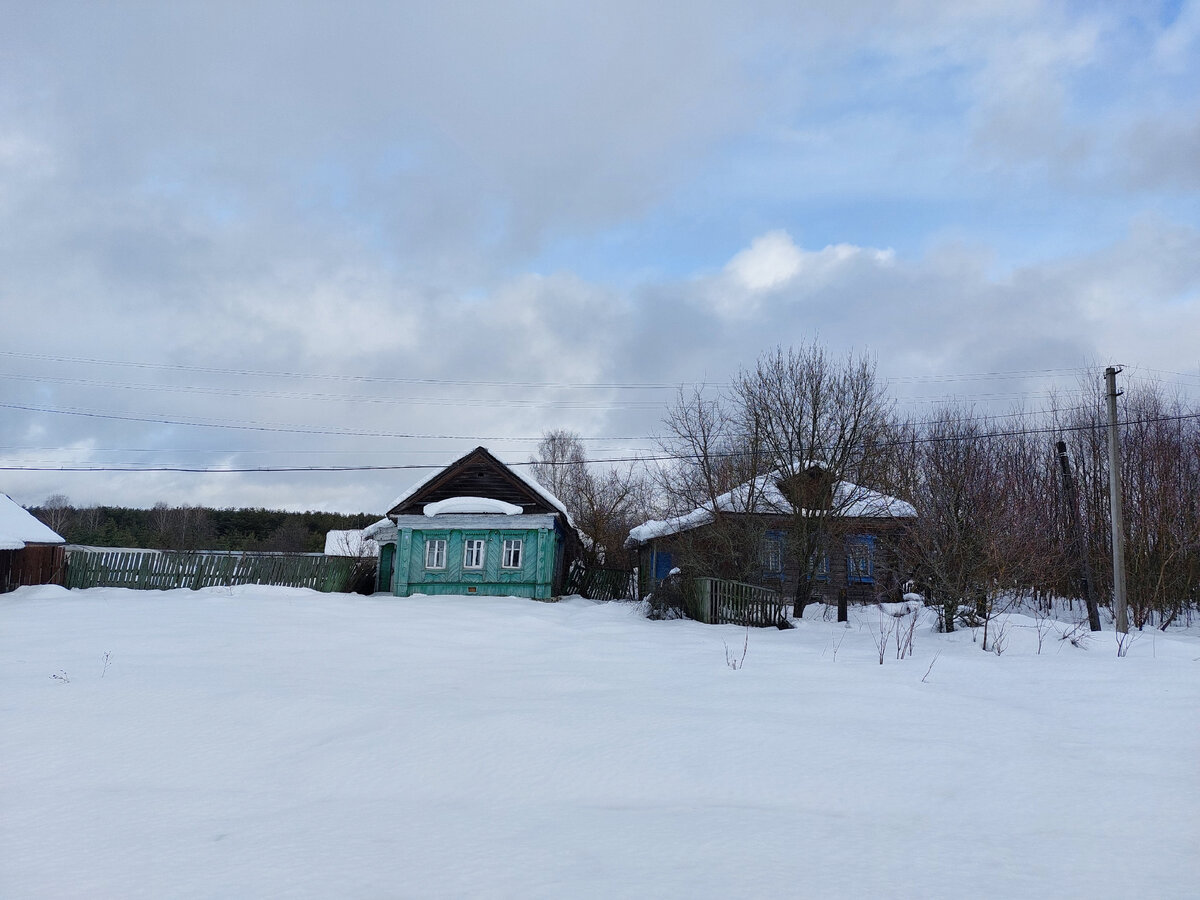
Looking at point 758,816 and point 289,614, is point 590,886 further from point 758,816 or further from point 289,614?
point 289,614

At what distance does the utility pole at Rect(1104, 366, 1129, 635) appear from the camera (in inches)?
606

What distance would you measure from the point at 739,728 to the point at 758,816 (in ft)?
4.82

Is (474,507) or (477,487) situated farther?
(477,487)

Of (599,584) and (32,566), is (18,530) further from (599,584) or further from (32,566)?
(599,584)

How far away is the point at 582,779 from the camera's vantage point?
154 inches

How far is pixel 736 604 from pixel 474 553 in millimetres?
9707

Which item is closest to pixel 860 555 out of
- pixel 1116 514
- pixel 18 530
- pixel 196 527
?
pixel 1116 514

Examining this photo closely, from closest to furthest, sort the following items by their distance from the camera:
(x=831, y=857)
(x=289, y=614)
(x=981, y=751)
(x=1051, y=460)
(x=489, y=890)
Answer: (x=489, y=890) → (x=831, y=857) → (x=981, y=751) → (x=289, y=614) → (x=1051, y=460)

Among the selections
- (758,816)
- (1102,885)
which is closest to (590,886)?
(758,816)

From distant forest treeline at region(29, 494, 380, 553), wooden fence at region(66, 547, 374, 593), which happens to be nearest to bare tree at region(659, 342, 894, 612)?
wooden fence at region(66, 547, 374, 593)

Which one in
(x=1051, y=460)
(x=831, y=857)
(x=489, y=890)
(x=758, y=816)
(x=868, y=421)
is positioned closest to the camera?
(x=489, y=890)

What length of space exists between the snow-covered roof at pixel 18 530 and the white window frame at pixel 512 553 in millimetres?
13491

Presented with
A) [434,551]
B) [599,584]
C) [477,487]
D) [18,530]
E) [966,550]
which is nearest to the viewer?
[966,550]

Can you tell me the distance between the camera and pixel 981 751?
4.53 metres
